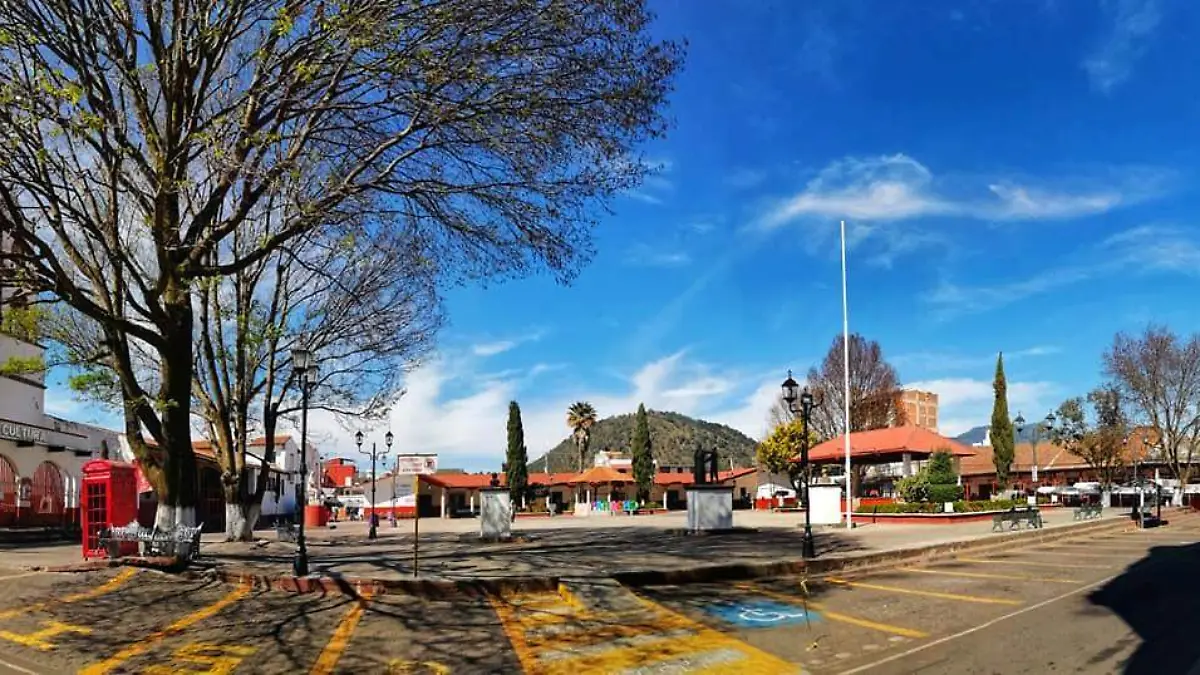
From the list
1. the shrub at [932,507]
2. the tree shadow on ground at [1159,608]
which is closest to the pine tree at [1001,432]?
the shrub at [932,507]

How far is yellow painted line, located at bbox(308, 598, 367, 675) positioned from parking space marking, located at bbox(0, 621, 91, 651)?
10.7 ft

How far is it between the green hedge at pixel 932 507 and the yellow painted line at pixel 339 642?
26.7 metres

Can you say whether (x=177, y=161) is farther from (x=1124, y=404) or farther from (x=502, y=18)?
(x=1124, y=404)

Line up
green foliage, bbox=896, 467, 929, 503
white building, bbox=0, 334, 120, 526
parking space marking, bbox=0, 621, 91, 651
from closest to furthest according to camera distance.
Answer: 1. parking space marking, bbox=0, 621, 91, 651
2. white building, bbox=0, 334, 120, 526
3. green foliage, bbox=896, 467, 929, 503

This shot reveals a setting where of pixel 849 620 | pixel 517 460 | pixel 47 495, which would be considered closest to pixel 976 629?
pixel 849 620

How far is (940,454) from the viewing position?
117 feet

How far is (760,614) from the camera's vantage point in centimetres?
1244

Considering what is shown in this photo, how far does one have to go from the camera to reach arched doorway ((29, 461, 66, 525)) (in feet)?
108

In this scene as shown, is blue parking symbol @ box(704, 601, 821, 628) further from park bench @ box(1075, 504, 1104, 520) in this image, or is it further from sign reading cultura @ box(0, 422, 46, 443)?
sign reading cultura @ box(0, 422, 46, 443)

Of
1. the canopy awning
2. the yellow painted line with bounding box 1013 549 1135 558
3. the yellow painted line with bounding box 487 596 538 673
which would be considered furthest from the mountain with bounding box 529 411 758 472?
the yellow painted line with bounding box 487 596 538 673

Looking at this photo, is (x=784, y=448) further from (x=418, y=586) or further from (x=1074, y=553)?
(x=418, y=586)

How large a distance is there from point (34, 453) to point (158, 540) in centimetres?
2501

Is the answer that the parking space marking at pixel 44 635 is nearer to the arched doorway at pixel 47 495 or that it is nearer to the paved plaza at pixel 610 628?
the paved plaza at pixel 610 628

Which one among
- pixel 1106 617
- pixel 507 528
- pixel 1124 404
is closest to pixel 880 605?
pixel 1106 617
